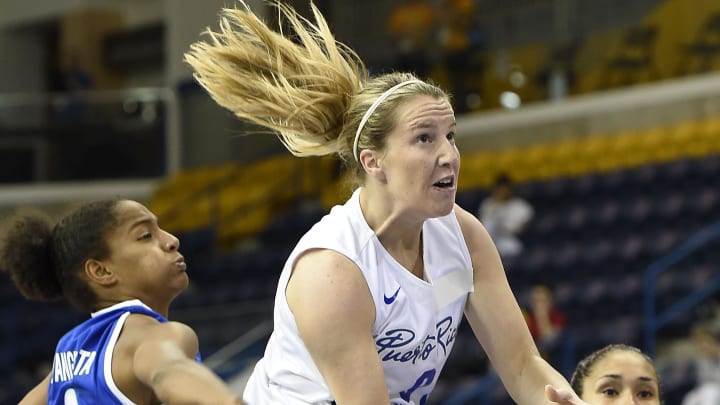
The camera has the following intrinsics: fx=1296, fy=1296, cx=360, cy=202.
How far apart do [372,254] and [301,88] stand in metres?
0.50

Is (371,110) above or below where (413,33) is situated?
below

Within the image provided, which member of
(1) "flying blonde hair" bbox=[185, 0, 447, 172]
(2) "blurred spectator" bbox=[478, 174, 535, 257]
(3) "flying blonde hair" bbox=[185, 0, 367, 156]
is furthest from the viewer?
(2) "blurred spectator" bbox=[478, 174, 535, 257]

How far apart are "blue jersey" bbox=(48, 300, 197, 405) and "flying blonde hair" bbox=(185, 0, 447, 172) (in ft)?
1.94

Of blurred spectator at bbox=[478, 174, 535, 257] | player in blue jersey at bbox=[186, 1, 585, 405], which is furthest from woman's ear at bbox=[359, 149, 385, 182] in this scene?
blurred spectator at bbox=[478, 174, 535, 257]

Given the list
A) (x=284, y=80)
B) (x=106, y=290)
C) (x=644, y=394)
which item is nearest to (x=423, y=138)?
(x=284, y=80)

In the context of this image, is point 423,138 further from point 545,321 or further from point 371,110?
point 545,321

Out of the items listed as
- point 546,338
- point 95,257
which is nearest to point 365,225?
point 95,257

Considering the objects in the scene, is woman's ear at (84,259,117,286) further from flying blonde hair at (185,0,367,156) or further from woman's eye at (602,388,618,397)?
woman's eye at (602,388,618,397)

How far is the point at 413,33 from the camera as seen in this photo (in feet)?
45.4

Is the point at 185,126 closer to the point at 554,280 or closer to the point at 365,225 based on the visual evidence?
the point at 554,280

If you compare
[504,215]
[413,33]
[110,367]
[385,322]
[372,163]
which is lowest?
[504,215]

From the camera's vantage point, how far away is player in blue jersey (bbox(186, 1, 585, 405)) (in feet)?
9.70

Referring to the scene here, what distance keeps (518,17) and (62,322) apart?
17.6 feet

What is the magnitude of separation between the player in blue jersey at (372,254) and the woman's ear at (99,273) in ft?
1.46
